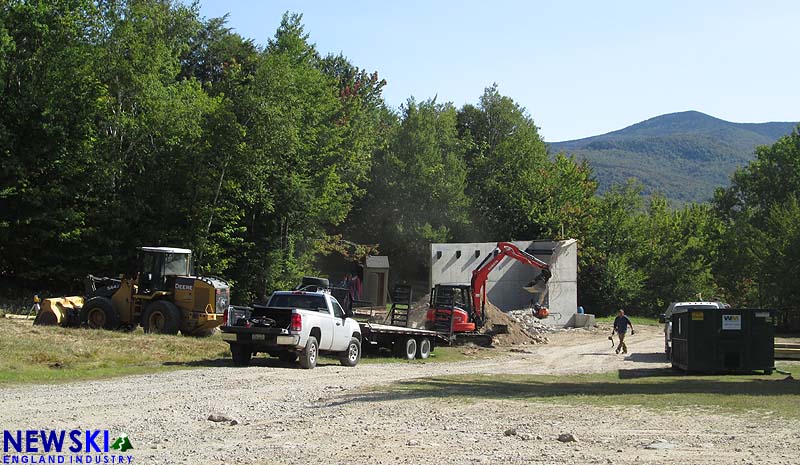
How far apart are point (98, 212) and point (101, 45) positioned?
693 centimetres

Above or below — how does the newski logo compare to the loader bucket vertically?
below

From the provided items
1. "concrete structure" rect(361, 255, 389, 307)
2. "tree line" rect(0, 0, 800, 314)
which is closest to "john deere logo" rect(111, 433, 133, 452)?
"tree line" rect(0, 0, 800, 314)

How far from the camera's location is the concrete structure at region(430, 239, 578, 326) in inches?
1821

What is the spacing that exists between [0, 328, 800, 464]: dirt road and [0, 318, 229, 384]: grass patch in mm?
2046

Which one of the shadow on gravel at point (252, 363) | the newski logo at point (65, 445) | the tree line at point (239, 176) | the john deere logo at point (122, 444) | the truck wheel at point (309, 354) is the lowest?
the shadow on gravel at point (252, 363)

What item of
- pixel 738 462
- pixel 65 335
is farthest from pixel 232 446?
pixel 65 335

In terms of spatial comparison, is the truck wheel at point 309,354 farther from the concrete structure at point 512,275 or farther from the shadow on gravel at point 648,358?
the concrete structure at point 512,275

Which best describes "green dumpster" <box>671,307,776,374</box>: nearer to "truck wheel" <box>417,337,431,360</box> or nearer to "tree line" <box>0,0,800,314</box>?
"truck wheel" <box>417,337,431,360</box>

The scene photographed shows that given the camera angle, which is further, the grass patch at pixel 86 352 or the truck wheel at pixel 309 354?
the truck wheel at pixel 309 354

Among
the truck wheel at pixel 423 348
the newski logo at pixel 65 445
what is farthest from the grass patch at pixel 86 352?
the newski logo at pixel 65 445

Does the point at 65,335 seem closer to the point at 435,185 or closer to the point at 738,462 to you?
the point at 738,462

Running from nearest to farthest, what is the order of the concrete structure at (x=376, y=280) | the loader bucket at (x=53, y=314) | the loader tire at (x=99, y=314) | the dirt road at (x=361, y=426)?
the dirt road at (x=361, y=426)
the loader tire at (x=99, y=314)
the loader bucket at (x=53, y=314)
the concrete structure at (x=376, y=280)

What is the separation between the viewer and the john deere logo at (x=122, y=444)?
9.32m

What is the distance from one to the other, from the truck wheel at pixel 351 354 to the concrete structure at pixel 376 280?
96.2 feet
